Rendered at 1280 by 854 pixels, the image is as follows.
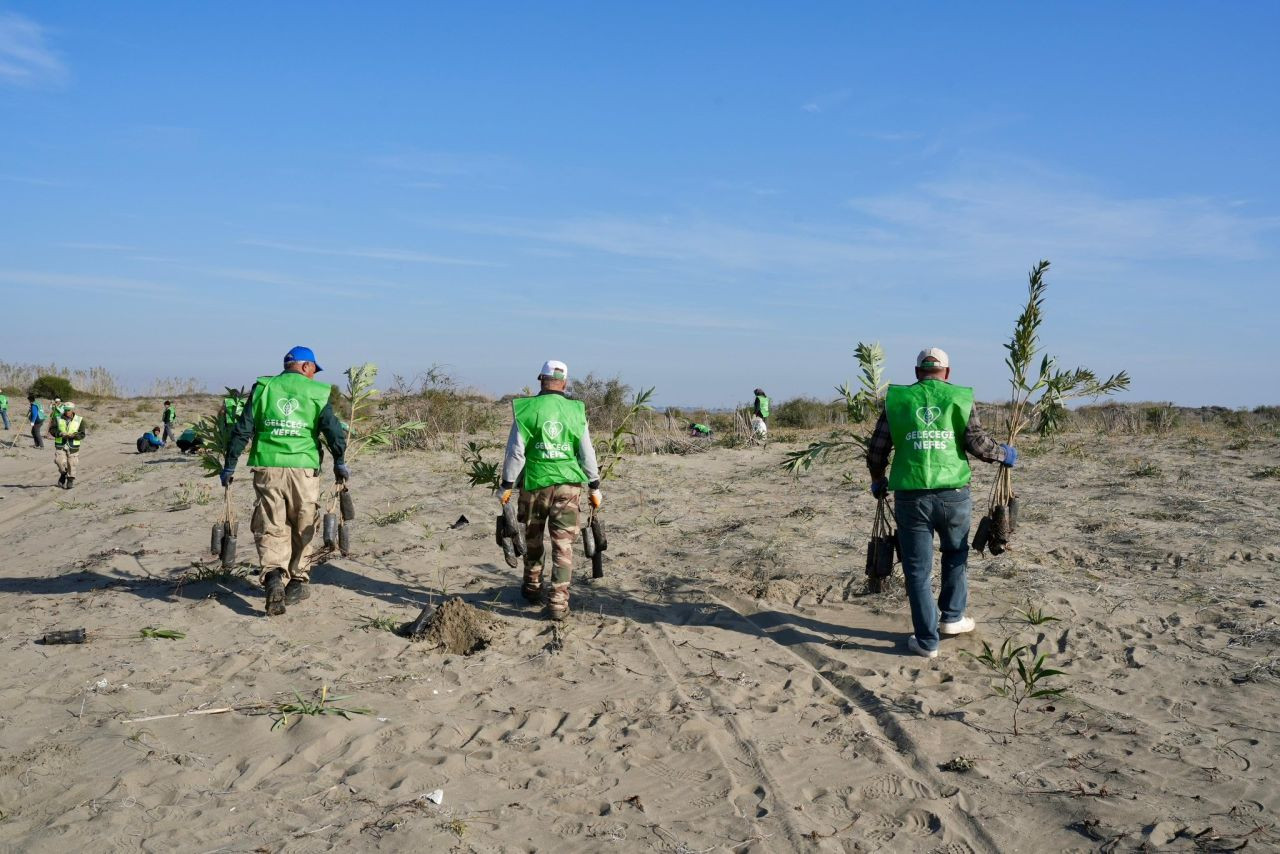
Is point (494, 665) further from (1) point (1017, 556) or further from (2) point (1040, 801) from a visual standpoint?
(1) point (1017, 556)

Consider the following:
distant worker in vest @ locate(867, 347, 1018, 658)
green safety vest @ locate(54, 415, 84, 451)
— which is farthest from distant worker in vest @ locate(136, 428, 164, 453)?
distant worker in vest @ locate(867, 347, 1018, 658)

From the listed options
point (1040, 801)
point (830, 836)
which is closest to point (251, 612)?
point (830, 836)

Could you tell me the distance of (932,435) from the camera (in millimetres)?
5828

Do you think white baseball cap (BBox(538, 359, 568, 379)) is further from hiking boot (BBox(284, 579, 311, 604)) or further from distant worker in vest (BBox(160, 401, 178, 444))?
distant worker in vest (BBox(160, 401, 178, 444))

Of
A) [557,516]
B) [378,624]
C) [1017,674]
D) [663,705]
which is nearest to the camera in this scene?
[663,705]

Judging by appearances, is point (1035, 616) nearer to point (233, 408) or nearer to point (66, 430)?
point (233, 408)

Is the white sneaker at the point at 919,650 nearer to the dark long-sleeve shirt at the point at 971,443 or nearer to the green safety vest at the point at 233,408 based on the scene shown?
the dark long-sleeve shirt at the point at 971,443

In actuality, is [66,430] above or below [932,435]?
below

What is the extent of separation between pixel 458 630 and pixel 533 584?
986 millimetres

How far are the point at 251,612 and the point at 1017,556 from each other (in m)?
6.62

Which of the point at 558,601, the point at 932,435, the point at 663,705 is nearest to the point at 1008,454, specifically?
the point at 932,435

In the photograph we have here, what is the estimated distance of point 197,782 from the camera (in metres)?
4.26

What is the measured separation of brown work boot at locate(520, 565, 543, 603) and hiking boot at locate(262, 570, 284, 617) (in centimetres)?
184

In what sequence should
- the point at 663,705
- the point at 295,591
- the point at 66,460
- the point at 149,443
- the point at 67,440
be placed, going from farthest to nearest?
the point at 149,443 < the point at 66,460 < the point at 67,440 < the point at 295,591 < the point at 663,705
